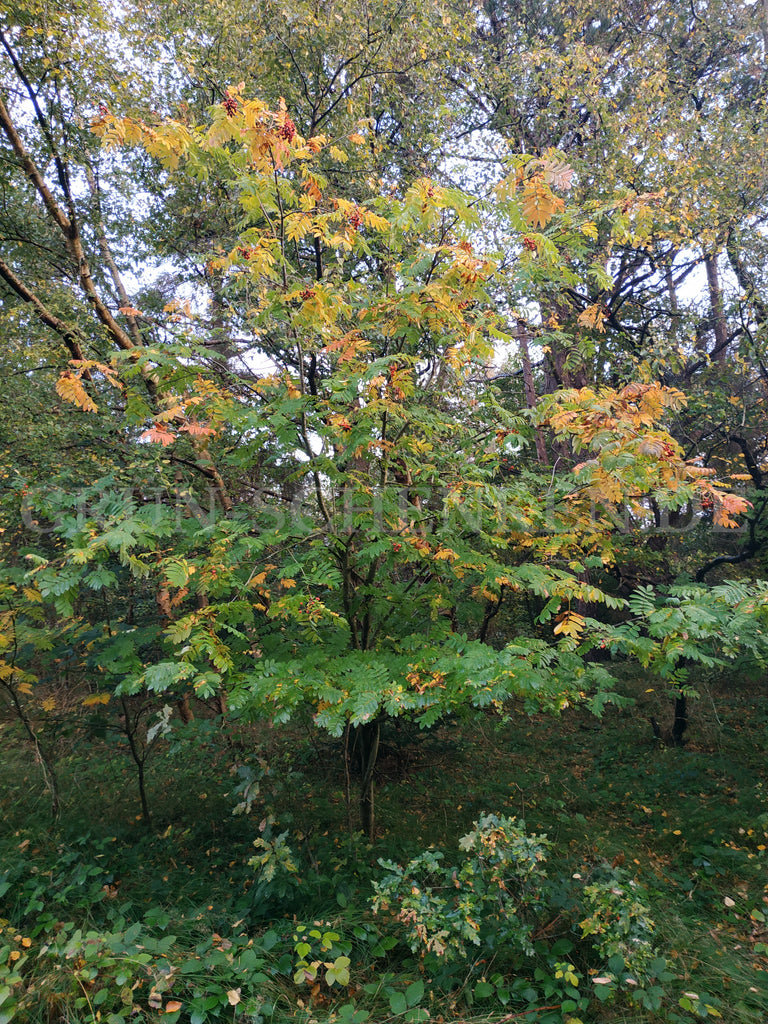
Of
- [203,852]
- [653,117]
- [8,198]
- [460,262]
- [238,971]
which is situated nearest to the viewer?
[238,971]

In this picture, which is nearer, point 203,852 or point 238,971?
point 238,971

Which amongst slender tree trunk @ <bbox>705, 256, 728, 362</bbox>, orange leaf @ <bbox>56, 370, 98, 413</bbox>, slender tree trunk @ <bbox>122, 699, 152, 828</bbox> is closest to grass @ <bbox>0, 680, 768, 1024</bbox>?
slender tree trunk @ <bbox>122, 699, 152, 828</bbox>

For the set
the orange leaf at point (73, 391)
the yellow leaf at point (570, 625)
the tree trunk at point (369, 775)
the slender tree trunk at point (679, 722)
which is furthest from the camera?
the slender tree trunk at point (679, 722)

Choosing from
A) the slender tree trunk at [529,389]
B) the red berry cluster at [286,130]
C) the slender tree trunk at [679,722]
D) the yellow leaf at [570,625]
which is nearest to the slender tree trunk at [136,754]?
the yellow leaf at [570,625]

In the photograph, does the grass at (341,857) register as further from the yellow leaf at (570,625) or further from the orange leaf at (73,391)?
the orange leaf at (73,391)

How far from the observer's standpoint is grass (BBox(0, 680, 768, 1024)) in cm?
261

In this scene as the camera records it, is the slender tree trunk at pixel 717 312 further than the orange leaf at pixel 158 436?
Yes

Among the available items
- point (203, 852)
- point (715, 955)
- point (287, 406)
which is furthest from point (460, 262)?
point (203, 852)

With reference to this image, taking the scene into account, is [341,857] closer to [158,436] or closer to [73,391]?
[158,436]

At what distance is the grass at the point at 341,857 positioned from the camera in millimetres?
2607

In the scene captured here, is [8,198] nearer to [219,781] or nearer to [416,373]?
[416,373]

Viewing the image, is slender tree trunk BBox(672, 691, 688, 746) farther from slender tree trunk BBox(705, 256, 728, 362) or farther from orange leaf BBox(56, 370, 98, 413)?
orange leaf BBox(56, 370, 98, 413)

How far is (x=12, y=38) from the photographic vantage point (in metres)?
4.54

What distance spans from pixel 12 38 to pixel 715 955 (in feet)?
27.1
